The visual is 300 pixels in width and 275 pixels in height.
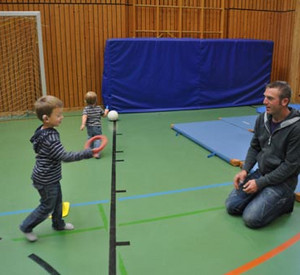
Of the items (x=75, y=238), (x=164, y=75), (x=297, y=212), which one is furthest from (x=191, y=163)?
(x=164, y=75)

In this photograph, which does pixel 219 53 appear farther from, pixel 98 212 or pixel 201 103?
pixel 98 212

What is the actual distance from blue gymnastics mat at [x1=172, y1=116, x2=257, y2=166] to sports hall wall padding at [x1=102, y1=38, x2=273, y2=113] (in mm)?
2031

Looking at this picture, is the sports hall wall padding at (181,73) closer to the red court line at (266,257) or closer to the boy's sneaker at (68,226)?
the boy's sneaker at (68,226)

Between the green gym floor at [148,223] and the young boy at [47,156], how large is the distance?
10.4 inches

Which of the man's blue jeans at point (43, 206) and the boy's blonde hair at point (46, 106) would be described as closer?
the boy's blonde hair at point (46, 106)

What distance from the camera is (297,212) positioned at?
3.54m

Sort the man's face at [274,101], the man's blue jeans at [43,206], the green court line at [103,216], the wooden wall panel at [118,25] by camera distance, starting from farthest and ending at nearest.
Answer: the wooden wall panel at [118,25]
the green court line at [103,216]
the man's face at [274,101]
the man's blue jeans at [43,206]

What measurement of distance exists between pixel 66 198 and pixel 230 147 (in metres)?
2.88

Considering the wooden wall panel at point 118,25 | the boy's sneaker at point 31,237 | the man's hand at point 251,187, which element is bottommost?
the boy's sneaker at point 31,237

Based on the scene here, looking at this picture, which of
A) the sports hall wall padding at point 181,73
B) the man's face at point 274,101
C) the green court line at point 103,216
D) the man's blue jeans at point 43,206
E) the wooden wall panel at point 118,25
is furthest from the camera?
the wooden wall panel at point 118,25

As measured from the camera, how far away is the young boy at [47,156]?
2.81m

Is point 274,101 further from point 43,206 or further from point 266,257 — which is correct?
point 43,206

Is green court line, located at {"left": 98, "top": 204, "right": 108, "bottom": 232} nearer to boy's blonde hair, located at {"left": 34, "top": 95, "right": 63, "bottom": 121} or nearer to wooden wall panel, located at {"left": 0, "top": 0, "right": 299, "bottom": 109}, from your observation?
boy's blonde hair, located at {"left": 34, "top": 95, "right": 63, "bottom": 121}

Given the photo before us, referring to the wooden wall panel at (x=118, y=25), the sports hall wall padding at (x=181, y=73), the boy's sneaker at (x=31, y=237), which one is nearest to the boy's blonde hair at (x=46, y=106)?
the boy's sneaker at (x=31, y=237)
